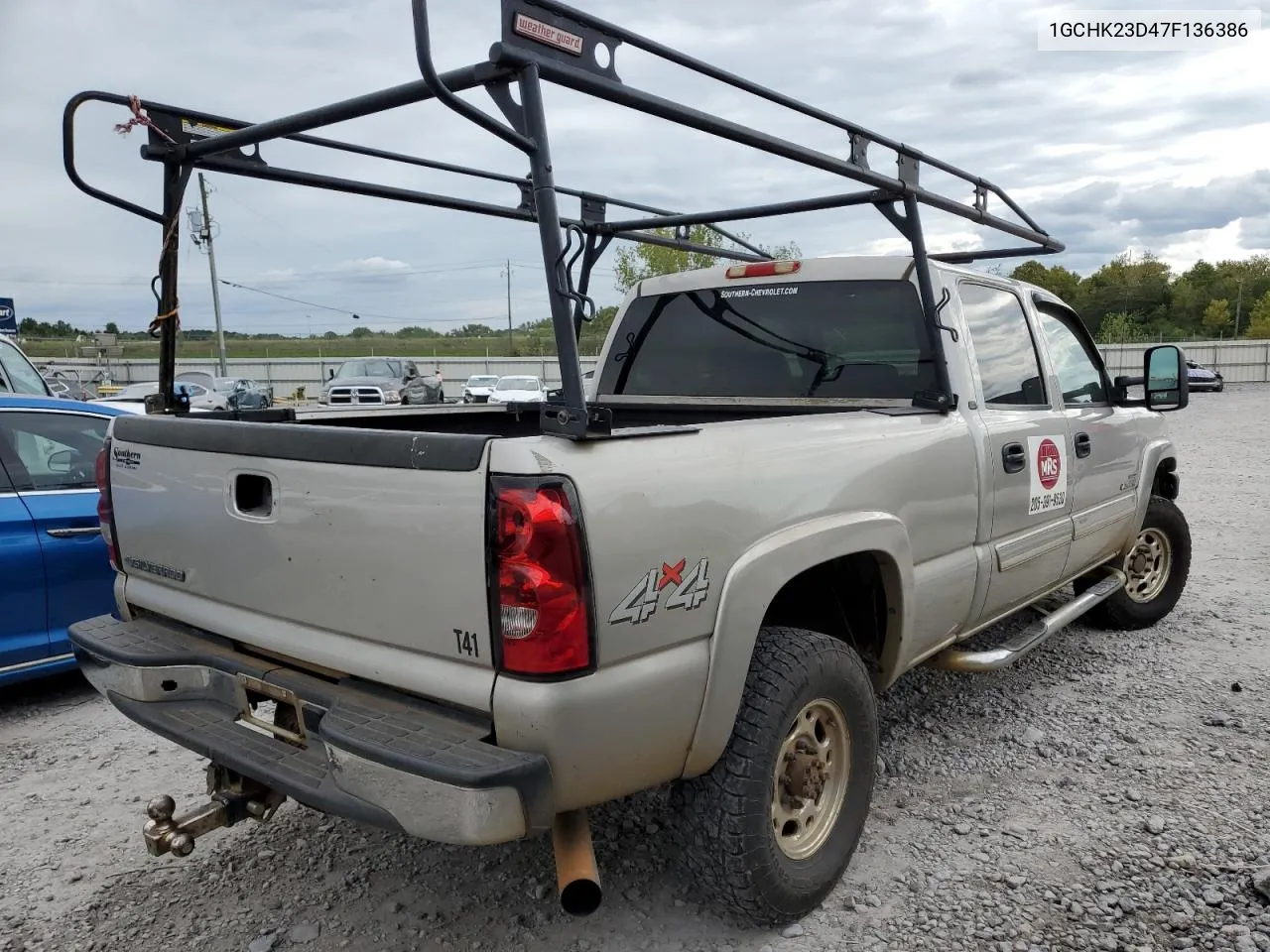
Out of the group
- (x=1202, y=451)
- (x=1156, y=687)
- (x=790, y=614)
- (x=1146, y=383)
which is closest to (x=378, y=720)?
(x=790, y=614)

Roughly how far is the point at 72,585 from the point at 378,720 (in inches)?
119

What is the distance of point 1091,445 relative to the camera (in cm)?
443

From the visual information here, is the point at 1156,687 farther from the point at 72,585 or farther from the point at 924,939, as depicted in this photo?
the point at 72,585

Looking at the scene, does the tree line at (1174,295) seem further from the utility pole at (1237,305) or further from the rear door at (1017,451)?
the rear door at (1017,451)

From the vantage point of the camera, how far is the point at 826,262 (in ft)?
12.9

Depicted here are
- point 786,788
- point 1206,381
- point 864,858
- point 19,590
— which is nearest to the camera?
point 786,788

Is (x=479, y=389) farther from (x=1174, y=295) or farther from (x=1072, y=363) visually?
(x=1174, y=295)

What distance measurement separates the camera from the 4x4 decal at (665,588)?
6.99 ft

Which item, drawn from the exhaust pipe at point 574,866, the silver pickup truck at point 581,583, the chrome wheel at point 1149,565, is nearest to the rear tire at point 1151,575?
the chrome wheel at point 1149,565

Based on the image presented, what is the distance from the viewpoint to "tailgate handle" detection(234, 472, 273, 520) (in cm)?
248

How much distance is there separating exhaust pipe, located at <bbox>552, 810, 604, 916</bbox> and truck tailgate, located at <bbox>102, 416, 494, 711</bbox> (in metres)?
0.43

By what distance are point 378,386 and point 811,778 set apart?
76.6 feet

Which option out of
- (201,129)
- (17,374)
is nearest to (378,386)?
(17,374)

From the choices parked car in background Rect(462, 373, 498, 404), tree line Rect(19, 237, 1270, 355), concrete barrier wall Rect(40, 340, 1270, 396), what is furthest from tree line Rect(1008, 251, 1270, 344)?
parked car in background Rect(462, 373, 498, 404)
